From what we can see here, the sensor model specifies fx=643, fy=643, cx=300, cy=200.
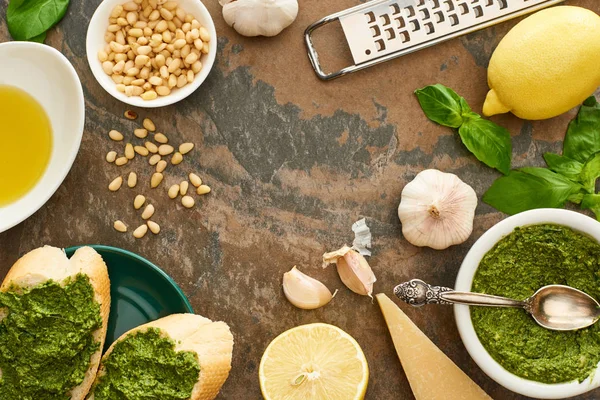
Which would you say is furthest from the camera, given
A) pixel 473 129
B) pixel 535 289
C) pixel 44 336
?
pixel 473 129

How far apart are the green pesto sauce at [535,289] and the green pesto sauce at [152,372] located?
765 millimetres

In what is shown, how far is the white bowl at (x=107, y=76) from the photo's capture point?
69.6 inches

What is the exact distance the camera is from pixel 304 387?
1707 millimetres

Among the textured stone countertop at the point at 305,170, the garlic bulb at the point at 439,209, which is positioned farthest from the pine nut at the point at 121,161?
the garlic bulb at the point at 439,209

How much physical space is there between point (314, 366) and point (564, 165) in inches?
35.7

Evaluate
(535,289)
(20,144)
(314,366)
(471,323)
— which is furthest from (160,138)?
(535,289)

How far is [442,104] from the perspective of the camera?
184 centimetres

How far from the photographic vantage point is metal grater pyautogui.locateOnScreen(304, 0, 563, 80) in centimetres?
181

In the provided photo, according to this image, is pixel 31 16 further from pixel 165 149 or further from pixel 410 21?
pixel 410 21

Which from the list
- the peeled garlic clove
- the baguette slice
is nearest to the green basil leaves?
the peeled garlic clove

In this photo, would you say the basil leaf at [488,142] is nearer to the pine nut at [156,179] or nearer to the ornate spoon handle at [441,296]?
the ornate spoon handle at [441,296]

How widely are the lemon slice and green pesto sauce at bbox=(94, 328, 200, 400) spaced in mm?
207

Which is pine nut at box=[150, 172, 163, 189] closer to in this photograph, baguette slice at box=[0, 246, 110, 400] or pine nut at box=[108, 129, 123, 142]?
pine nut at box=[108, 129, 123, 142]

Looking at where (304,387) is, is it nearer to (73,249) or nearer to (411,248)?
(411,248)
